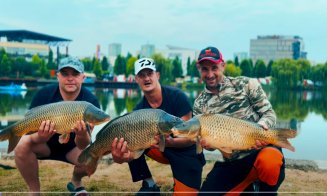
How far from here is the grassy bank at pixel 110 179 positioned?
12.0ft

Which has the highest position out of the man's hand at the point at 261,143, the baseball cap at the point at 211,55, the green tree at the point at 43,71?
the baseball cap at the point at 211,55

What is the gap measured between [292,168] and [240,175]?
1.67m

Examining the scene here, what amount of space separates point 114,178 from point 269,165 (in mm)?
1737

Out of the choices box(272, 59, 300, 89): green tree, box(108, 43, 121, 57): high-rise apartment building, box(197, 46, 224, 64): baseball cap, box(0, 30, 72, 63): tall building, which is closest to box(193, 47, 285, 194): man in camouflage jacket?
box(197, 46, 224, 64): baseball cap

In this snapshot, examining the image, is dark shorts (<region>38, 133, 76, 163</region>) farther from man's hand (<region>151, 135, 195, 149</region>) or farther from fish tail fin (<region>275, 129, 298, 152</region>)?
fish tail fin (<region>275, 129, 298, 152</region>)

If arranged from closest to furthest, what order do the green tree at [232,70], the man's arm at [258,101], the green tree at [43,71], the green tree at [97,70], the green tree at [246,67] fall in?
the man's arm at [258,101] < the green tree at [232,70] < the green tree at [43,71] < the green tree at [97,70] < the green tree at [246,67]

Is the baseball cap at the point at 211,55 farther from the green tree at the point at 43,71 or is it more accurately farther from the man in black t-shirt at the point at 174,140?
the green tree at the point at 43,71

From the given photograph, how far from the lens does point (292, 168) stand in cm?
448

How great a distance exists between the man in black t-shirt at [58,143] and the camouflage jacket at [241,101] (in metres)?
0.97

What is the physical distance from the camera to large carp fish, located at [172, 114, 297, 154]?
8.86 ft

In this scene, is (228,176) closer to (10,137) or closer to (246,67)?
(10,137)

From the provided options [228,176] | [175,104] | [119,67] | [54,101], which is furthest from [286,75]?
[54,101]

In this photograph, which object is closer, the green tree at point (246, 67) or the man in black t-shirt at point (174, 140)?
the man in black t-shirt at point (174, 140)

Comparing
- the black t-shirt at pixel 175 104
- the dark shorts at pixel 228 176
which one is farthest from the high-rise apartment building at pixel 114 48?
the dark shorts at pixel 228 176
